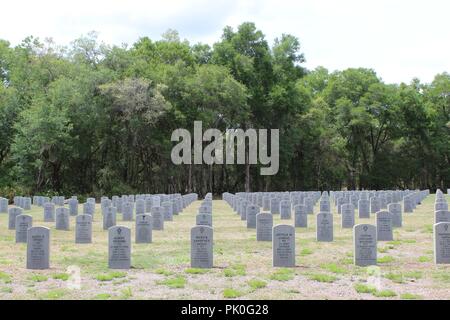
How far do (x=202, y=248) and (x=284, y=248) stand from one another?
1.69 metres

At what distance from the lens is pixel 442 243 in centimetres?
1102

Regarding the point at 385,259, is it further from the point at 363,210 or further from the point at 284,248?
the point at 363,210

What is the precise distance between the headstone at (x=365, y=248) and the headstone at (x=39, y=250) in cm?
633

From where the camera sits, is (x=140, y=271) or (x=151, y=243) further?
(x=151, y=243)

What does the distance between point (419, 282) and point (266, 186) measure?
1900 inches

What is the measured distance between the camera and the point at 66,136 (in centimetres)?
4175

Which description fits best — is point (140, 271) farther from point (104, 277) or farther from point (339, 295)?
point (339, 295)

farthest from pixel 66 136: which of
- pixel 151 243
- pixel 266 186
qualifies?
pixel 151 243

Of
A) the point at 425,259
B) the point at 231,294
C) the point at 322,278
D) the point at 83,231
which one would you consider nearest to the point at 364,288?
the point at 322,278

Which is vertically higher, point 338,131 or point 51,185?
point 338,131

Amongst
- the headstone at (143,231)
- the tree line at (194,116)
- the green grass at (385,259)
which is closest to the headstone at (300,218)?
the headstone at (143,231)

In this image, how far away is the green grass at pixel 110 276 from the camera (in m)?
9.66

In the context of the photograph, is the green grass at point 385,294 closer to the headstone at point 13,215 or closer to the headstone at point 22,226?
the headstone at point 22,226

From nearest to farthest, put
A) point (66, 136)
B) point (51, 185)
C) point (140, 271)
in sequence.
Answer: point (140, 271) → point (66, 136) → point (51, 185)
